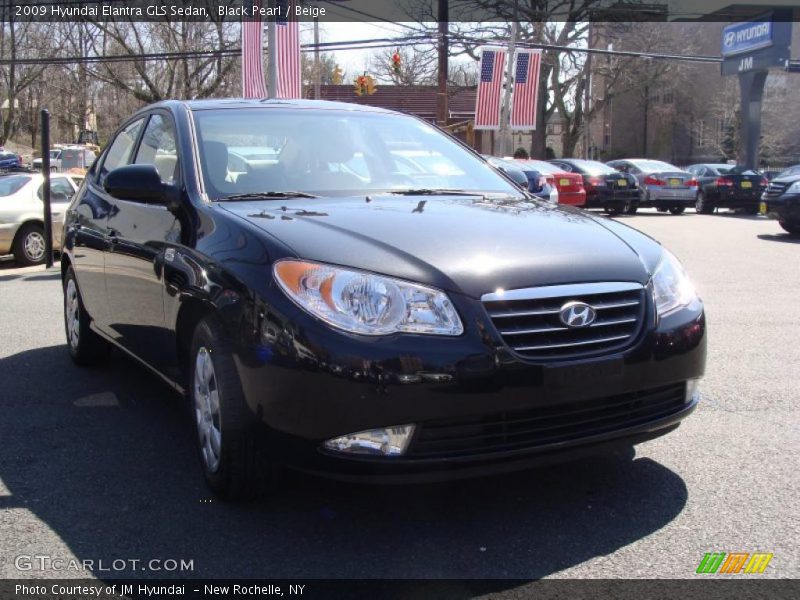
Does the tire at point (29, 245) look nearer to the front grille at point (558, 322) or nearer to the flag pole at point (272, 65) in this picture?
the flag pole at point (272, 65)

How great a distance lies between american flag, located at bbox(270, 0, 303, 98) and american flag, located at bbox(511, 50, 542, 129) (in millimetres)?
9997

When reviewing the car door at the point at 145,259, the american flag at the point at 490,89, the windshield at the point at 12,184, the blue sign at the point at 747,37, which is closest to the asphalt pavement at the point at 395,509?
the car door at the point at 145,259

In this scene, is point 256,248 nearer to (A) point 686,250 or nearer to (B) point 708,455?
(B) point 708,455

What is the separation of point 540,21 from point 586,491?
38.9 m

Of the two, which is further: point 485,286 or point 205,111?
point 205,111

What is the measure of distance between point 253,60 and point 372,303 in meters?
16.6

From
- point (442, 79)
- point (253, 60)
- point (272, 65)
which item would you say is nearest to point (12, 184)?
point (272, 65)

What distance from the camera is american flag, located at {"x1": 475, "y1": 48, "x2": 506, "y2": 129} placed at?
84.0 feet

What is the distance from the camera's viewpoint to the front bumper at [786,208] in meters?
14.7

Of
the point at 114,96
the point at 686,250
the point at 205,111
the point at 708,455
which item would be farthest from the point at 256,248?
the point at 114,96

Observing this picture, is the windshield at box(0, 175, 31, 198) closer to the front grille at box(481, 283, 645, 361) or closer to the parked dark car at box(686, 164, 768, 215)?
the front grille at box(481, 283, 645, 361)

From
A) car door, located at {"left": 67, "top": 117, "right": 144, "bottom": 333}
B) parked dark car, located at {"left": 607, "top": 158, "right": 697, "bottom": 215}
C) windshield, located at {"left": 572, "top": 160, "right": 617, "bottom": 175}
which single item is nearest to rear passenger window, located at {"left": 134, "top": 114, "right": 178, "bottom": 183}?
car door, located at {"left": 67, "top": 117, "right": 144, "bottom": 333}

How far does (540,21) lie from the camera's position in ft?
129

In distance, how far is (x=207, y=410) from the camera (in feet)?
11.3
